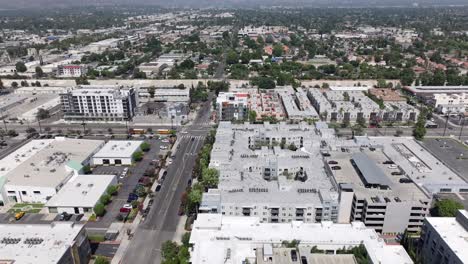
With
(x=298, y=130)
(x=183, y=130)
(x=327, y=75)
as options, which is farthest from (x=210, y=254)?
(x=327, y=75)

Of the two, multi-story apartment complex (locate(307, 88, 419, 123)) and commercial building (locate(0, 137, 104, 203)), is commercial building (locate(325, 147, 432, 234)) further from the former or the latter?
commercial building (locate(0, 137, 104, 203))

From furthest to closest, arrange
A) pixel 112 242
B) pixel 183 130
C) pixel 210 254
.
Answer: pixel 183 130 < pixel 112 242 < pixel 210 254

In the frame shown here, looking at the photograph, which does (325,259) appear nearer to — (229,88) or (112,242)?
(112,242)

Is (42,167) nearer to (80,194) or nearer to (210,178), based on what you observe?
(80,194)

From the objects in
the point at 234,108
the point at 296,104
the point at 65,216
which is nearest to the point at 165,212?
the point at 65,216

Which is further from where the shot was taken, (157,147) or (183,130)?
(183,130)

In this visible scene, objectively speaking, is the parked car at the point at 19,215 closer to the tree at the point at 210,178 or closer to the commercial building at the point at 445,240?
the tree at the point at 210,178
